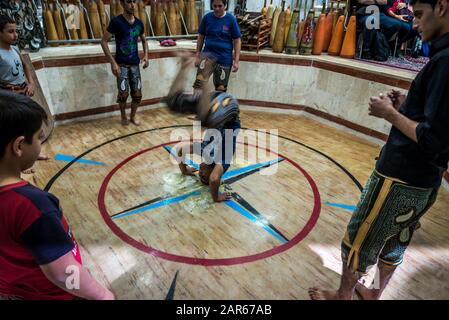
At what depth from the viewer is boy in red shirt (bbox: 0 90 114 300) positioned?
1.00 m

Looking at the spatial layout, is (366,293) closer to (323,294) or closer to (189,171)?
(323,294)

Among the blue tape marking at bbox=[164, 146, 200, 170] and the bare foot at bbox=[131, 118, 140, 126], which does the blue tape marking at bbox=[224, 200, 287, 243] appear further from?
the bare foot at bbox=[131, 118, 140, 126]

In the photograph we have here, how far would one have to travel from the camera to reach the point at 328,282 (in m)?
2.29

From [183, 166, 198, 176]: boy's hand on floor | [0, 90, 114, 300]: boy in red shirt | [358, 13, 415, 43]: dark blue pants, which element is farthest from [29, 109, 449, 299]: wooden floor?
[358, 13, 415, 43]: dark blue pants

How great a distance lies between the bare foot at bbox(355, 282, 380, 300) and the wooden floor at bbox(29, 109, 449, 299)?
158 millimetres

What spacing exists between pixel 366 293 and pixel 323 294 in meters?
0.32

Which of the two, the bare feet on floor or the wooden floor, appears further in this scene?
Answer: the wooden floor

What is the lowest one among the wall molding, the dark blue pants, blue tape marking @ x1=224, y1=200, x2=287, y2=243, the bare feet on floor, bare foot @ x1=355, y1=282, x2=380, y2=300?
blue tape marking @ x1=224, y1=200, x2=287, y2=243

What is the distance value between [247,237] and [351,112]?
11.1 feet

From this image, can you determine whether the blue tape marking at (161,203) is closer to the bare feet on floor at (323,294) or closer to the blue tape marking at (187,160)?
the blue tape marking at (187,160)

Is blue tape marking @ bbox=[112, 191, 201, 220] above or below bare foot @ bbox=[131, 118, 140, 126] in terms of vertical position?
below

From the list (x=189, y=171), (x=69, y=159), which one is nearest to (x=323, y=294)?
(x=189, y=171)
